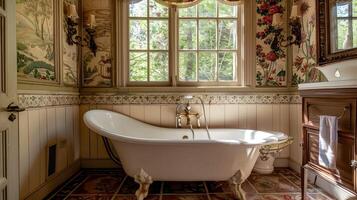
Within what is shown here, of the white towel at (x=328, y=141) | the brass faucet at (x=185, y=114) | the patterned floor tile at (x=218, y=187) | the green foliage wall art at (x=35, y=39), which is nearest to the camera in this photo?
the white towel at (x=328, y=141)

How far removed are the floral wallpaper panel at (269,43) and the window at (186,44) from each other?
0.76ft

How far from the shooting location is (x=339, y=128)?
52.2 inches

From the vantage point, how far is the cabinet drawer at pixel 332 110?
1.24m

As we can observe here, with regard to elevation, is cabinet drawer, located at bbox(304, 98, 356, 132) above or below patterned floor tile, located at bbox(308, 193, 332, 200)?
above

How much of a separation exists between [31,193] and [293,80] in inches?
101

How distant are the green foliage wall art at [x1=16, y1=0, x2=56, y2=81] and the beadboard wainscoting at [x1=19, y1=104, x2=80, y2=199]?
10.6 inches

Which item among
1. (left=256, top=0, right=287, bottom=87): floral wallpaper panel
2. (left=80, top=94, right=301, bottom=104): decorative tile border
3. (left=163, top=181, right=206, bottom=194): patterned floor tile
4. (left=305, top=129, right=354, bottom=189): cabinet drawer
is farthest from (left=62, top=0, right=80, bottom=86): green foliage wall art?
(left=305, top=129, right=354, bottom=189): cabinet drawer

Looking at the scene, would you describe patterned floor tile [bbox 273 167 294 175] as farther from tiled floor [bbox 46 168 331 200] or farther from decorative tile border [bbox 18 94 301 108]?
decorative tile border [bbox 18 94 301 108]

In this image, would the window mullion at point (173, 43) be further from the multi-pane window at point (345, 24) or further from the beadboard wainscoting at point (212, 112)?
the multi-pane window at point (345, 24)

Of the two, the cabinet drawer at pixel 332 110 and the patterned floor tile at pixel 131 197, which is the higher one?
the cabinet drawer at pixel 332 110

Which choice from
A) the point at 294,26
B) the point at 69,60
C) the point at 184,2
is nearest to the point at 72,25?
the point at 69,60

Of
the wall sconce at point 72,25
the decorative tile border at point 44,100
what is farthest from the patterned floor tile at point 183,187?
the wall sconce at point 72,25

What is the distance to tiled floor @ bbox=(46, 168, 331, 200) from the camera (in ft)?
6.29

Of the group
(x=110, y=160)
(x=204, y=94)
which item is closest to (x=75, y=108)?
(x=110, y=160)
